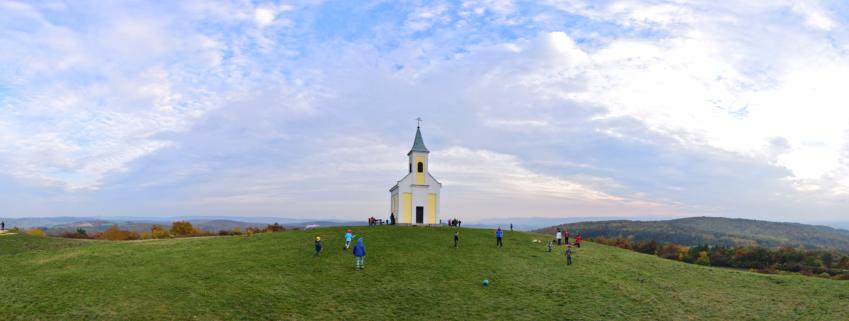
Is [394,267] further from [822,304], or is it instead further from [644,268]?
[822,304]

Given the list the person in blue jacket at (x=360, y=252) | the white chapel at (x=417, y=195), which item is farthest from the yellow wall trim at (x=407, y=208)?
the person in blue jacket at (x=360, y=252)

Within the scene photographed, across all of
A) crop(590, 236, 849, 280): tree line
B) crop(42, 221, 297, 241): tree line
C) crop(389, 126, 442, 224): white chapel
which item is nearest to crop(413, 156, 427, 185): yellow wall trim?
crop(389, 126, 442, 224): white chapel

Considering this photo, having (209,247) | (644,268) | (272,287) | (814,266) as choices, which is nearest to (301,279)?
(272,287)

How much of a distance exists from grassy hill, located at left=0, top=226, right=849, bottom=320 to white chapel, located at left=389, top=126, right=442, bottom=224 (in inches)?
823

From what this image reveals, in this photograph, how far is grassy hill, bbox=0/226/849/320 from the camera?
25.1 m

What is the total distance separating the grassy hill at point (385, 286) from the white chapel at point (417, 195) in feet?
68.6

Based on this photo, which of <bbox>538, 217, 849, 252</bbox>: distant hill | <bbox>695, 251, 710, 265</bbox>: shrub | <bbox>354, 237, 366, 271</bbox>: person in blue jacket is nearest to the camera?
<bbox>354, 237, 366, 271</bbox>: person in blue jacket

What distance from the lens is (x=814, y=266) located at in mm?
58188

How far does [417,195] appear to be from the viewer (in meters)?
64.5

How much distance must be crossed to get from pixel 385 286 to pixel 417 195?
117 feet

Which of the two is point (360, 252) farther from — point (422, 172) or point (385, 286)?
point (422, 172)

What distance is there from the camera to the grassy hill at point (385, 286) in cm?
2509

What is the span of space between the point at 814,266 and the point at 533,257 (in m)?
41.3

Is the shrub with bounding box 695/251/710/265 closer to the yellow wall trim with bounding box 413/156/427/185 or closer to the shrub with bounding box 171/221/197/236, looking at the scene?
the yellow wall trim with bounding box 413/156/427/185
